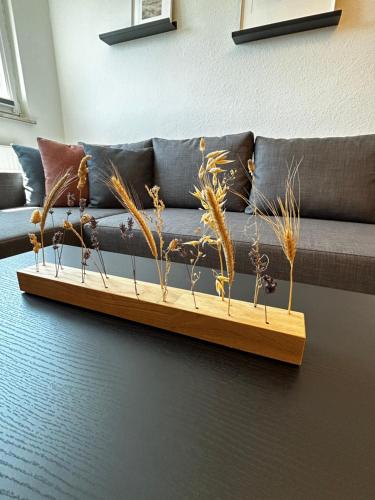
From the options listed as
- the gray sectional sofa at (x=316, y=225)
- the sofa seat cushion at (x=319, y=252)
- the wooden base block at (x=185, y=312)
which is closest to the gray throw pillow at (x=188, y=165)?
the gray sectional sofa at (x=316, y=225)

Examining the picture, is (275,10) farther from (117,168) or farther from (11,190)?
(11,190)

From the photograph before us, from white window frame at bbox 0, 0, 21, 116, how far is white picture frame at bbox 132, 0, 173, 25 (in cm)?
97

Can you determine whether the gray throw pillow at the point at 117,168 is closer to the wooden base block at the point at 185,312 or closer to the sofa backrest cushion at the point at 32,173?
the sofa backrest cushion at the point at 32,173

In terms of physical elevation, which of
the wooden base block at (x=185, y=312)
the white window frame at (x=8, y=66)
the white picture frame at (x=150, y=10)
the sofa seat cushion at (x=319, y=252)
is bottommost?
the sofa seat cushion at (x=319, y=252)

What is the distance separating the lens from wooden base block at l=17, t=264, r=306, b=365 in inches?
14.7

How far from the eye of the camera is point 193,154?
162 centimetres

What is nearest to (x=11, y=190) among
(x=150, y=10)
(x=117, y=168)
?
(x=117, y=168)

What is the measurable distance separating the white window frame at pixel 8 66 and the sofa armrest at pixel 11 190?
0.56 meters

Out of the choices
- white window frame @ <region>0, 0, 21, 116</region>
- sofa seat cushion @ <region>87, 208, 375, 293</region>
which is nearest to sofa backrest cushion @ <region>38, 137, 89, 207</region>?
white window frame @ <region>0, 0, 21, 116</region>

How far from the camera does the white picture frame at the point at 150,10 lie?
180cm

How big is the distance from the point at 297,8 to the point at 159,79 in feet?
3.12

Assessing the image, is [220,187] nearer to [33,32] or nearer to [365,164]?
[365,164]

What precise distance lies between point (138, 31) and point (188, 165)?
1093mm

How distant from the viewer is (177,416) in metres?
0.29
